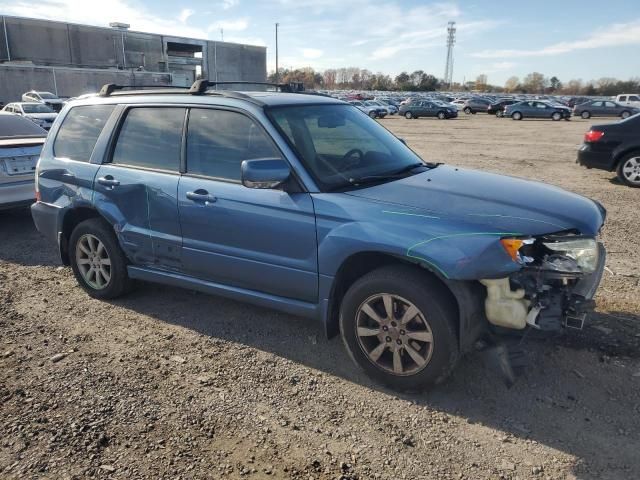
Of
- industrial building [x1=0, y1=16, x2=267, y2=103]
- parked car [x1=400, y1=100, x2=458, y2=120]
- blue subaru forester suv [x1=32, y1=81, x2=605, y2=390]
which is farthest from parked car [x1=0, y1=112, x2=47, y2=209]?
industrial building [x1=0, y1=16, x2=267, y2=103]

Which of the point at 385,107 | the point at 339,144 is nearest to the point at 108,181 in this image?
the point at 339,144

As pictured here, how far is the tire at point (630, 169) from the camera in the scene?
9.77 m

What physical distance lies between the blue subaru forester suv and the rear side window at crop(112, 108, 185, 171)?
0.04 ft

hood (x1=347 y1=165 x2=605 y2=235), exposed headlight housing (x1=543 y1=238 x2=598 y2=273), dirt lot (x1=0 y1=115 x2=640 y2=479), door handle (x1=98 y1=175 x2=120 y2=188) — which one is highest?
hood (x1=347 y1=165 x2=605 y2=235)

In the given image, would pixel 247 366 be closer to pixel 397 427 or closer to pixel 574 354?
pixel 397 427

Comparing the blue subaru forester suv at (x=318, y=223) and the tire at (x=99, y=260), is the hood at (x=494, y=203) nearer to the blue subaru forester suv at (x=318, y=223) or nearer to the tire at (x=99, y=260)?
the blue subaru forester suv at (x=318, y=223)

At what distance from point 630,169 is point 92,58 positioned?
204 ft

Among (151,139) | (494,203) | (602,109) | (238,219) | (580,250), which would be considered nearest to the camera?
(580,250)

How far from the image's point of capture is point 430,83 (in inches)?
4434

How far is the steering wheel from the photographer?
12.5 ft

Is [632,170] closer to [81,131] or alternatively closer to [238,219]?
[238,219]

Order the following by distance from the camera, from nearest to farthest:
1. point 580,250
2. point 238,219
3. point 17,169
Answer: point 580,250, point 238,219, point 17,169

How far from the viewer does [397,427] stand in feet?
9.88

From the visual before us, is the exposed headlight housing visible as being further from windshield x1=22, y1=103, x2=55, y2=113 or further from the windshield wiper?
windshield x1=22, y1=103, x2=55, y2=113
